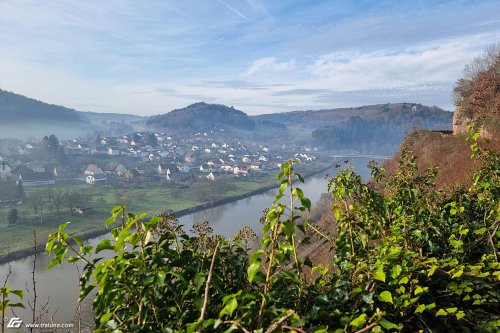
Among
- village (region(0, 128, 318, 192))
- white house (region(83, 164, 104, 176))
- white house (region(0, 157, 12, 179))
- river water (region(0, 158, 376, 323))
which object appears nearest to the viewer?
river water (region(0, 158, 376, 323))

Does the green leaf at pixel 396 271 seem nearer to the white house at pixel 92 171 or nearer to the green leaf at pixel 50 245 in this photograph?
the green leaf at pixel 50 245

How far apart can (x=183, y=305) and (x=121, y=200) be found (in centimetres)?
5833

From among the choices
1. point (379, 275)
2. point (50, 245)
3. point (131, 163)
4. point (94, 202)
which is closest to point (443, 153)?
point (379, 275)

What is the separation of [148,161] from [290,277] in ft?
349

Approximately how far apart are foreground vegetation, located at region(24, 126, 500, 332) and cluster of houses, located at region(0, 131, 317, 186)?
74640 millimetres

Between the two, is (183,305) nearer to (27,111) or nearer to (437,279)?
(437,279)

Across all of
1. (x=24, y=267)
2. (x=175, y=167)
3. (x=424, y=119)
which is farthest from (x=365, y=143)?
(x=24, y=267)

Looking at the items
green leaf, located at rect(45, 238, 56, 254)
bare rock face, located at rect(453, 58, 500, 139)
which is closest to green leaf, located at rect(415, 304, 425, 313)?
green leaf, located at rect(45, 238, 56, 254)

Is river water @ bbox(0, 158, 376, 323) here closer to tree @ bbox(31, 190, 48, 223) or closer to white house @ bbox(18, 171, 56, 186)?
tree @ bbox(31, 190, 48, 223)

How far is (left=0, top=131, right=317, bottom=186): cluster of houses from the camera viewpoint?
2997 inches

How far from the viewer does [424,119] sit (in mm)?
135875

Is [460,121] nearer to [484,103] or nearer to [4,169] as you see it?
[484,103]

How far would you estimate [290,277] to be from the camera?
4.85 ft

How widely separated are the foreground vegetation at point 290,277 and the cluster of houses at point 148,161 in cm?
7464
